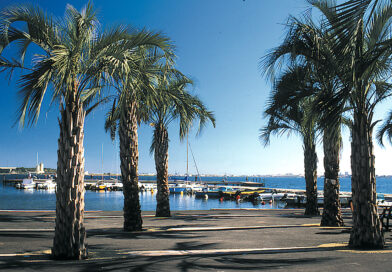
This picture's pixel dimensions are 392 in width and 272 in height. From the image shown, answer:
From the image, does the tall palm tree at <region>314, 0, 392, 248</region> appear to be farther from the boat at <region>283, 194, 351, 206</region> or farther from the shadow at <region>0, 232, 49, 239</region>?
the boat at <region>283, 194, 351, 206</region>

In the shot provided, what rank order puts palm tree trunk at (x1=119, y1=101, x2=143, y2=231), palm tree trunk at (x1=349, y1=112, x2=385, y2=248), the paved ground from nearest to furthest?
the paved ground
palm tree trunk at (x1=349, y1=112, x2=385, y2=248)
palm tree trunk at (x1=119, y1=101, x2=143, y2=231)

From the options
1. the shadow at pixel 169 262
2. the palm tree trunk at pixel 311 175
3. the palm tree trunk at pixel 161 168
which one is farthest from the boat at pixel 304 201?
the shadow at pixel 169 262

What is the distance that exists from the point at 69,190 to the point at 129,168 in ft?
19.2

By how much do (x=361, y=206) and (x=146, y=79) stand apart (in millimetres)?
6547

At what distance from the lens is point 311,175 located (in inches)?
890

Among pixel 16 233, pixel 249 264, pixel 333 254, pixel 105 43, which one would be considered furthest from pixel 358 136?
pixel 16 233

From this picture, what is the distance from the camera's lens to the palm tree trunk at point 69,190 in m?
7.55

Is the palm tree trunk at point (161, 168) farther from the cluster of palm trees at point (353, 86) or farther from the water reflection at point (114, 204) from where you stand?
the water reflection at point (114, 204)

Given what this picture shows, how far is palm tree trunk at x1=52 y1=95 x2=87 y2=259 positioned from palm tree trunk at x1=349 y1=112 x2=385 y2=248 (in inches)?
275

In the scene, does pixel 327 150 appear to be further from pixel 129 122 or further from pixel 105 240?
pixel 105 240

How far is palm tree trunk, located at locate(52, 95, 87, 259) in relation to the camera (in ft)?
24.8

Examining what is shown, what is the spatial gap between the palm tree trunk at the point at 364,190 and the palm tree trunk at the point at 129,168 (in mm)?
7800

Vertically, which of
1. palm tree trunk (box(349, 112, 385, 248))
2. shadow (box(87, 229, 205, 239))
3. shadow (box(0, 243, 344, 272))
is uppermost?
palm tree trunk (box(349, 112, 385, 248))

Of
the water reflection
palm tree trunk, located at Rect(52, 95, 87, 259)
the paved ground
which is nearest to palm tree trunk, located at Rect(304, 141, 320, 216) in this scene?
the paved ground
